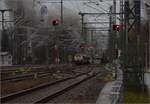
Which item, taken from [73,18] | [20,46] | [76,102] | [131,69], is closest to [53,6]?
[73,18]

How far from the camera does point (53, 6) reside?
60.2 meters

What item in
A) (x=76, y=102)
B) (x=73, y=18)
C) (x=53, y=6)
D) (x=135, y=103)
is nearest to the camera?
(x=135, y=103)

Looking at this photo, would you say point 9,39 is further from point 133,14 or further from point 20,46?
point 133,14

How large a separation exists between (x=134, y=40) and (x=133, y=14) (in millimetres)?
1176

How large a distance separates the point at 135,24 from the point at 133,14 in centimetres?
51

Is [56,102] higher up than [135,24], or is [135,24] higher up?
[135,24]

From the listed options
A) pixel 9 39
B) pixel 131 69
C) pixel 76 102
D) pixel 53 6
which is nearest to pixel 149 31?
pixel 53 6

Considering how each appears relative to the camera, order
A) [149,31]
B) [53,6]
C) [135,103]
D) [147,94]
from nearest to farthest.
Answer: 1. [135,103]
2. [147,94]
3. [149,31]
4. [53,6]

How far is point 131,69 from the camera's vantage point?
22750 millimetres

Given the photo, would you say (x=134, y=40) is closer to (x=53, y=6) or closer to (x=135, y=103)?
(x=135, y=103)

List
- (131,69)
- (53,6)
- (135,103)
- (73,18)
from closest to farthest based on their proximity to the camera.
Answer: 1. (135,103)
2. (131,69)
3. (53,6)
4. (73,18)

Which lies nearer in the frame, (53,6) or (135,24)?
(135,24)

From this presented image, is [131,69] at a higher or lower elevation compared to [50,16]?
lower

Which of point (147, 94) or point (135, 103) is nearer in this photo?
point (135, 103)
